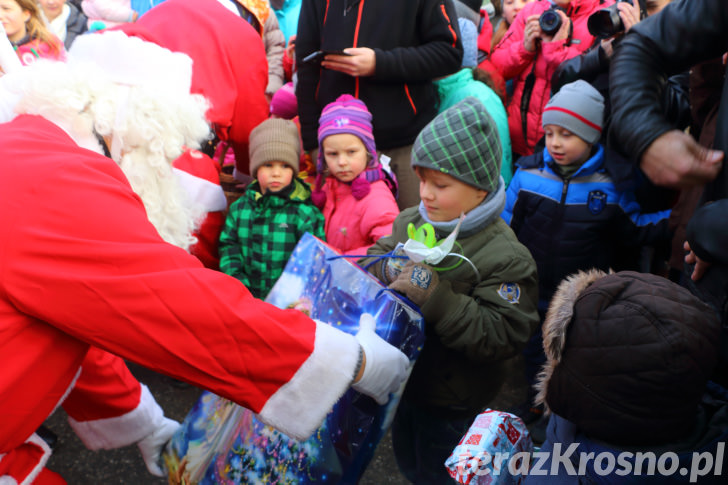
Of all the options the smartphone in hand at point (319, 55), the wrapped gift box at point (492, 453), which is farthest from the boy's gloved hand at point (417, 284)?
the smartphone in hand at point (319, 55)

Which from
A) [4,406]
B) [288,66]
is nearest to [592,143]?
[288,66]

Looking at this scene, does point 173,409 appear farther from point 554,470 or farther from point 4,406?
point 554,470

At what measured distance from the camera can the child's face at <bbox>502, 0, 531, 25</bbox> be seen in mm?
3824

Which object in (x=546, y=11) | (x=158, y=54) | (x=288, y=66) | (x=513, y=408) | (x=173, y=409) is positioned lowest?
(x=173, y=409)

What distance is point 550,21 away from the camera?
3051 mm

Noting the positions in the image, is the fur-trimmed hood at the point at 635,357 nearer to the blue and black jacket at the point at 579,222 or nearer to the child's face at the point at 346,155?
the blue and black jacket at the point at 579,222

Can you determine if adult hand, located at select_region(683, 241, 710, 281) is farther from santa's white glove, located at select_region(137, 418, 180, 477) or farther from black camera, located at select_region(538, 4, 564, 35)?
black camera, located at select_region(538, 4, 564, 35)

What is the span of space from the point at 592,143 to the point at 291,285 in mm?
1779

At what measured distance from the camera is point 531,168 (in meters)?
2.77

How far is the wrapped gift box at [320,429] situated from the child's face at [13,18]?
8.52 feet

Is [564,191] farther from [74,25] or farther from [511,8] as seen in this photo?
[74,25]

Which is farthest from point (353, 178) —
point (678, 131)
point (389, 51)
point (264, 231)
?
point (678, 131)

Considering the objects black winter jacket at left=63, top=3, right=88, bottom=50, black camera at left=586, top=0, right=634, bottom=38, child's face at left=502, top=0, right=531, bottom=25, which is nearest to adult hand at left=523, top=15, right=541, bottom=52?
black camera at left=586, top=0, right=634, bottom=38

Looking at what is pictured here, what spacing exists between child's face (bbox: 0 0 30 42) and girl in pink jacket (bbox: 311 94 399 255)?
1.93 m
